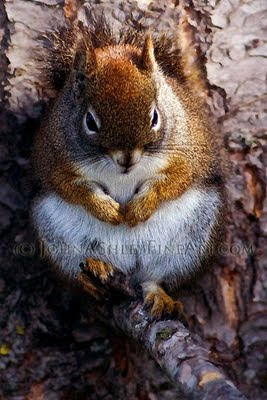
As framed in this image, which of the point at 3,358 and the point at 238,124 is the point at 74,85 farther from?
the point at 3,358

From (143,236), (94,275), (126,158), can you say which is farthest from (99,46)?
(94,275)

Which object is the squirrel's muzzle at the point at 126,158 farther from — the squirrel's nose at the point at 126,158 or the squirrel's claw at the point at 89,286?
the squirrel's claw at the point at 89,286

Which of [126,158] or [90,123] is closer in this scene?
[126,158]

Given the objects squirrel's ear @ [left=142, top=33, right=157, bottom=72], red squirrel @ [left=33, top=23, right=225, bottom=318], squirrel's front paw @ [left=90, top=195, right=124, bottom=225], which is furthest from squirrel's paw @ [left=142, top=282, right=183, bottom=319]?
squirrel's ear @ [left=142, top=33, right=157, bottom=72]

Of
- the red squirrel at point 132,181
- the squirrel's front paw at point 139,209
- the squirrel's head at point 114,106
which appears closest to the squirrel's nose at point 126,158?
the squirrel's head at point 114,106

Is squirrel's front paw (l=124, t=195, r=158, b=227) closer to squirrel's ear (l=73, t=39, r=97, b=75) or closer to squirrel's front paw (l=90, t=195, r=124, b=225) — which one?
squirrel's front paw (l=90, t=195, r=124, b=225)

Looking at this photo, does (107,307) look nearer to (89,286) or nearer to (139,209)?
(89,286)
